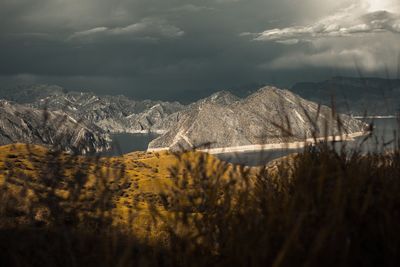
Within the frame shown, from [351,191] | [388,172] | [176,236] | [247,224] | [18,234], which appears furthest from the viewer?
[388,172]

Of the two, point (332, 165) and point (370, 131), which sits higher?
point (370, 131)

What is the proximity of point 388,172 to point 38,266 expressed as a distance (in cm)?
376

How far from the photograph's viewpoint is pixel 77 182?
3.21m

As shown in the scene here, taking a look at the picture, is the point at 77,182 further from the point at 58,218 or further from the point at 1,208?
the point at 1,208

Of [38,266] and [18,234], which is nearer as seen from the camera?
[18,234]

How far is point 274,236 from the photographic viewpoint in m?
2.73

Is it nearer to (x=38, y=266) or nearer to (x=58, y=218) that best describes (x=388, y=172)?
(x=58, y=218)

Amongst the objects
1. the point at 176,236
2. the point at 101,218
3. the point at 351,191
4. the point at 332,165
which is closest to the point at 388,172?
the point at 332,165

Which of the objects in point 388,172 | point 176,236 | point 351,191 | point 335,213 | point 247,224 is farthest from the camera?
point 388,172

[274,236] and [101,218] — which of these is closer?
[274,236]

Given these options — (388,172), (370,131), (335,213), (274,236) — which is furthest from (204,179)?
(388,172)

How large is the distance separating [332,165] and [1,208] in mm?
2894

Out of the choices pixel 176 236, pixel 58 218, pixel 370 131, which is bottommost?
pixel 176 236

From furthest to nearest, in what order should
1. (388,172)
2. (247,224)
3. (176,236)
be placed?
(388,172)
(176,236)
(247,224)
